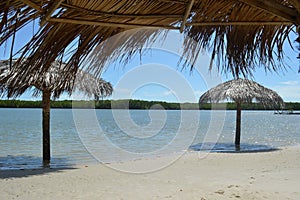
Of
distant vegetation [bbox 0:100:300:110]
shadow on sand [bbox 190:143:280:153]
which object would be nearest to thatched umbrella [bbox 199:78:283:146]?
distant vegetation [bbox 0:100:300:110]

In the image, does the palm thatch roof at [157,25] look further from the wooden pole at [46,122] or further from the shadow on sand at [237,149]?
the shadow on sand at [237,149]

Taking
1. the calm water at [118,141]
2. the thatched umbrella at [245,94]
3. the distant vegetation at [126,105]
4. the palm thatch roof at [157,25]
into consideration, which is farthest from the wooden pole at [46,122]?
the palm thatch roof at [157,25]

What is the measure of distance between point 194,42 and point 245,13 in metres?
0.25

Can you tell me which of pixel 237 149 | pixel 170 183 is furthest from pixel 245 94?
pixel 170 183

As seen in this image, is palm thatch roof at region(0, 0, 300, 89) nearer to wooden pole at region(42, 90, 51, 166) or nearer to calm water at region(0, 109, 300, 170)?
calm water at region(0, 109, 300, 170)

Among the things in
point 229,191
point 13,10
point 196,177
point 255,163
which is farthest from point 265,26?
point 255,163

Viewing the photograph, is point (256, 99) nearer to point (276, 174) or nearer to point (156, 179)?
point (276, 174)

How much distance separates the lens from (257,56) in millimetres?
1646

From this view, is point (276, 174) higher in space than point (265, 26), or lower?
lower

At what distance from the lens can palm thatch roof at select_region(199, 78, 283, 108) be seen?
29.5 feet

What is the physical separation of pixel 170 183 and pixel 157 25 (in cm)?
305

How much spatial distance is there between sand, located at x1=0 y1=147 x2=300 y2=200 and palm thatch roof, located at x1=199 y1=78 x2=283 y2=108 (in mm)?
3238

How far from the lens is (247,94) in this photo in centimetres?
902

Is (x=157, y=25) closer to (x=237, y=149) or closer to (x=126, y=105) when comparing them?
(x=126, y=105)
